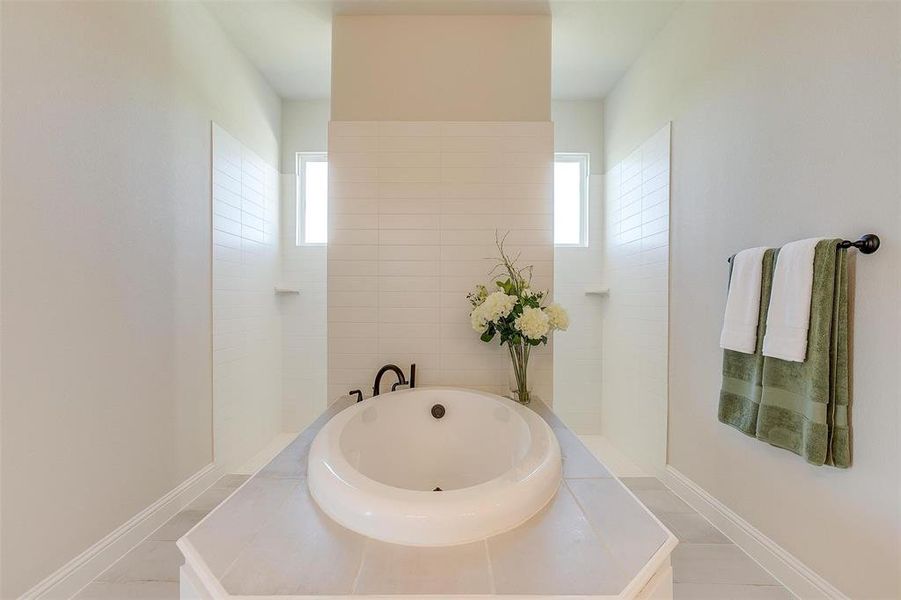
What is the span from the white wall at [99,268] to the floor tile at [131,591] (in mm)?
154

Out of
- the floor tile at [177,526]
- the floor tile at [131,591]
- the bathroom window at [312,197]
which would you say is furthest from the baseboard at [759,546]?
the bathroom window at [312,197]

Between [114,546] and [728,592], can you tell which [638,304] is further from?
[114,546]

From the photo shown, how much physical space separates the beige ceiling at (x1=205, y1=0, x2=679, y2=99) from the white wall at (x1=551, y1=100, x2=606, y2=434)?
11.8 inches

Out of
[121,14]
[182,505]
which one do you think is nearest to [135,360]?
[182,505]

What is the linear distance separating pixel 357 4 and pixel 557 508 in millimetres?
2526

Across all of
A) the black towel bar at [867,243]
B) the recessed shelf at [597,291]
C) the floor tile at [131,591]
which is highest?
the black towel bar at [867,243]

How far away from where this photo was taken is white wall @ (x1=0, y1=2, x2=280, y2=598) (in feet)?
4.30

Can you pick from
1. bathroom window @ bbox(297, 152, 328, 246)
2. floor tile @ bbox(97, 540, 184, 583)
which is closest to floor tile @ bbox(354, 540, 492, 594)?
floor tile @ bbox(97, 540, 184, 583)

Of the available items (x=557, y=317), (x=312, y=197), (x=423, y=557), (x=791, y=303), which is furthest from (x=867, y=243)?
(x=312, y=197)

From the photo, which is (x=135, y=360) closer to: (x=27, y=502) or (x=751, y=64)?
(x=27, y=502)

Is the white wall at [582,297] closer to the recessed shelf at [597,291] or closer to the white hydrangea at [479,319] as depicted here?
the recessed shelf at [597,291]

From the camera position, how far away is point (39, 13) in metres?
1.37

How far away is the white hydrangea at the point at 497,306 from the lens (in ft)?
6.61

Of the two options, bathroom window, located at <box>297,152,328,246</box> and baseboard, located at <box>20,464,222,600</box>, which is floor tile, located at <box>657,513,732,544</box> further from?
bathroom window, located at <box>297,152,328,246</box>
